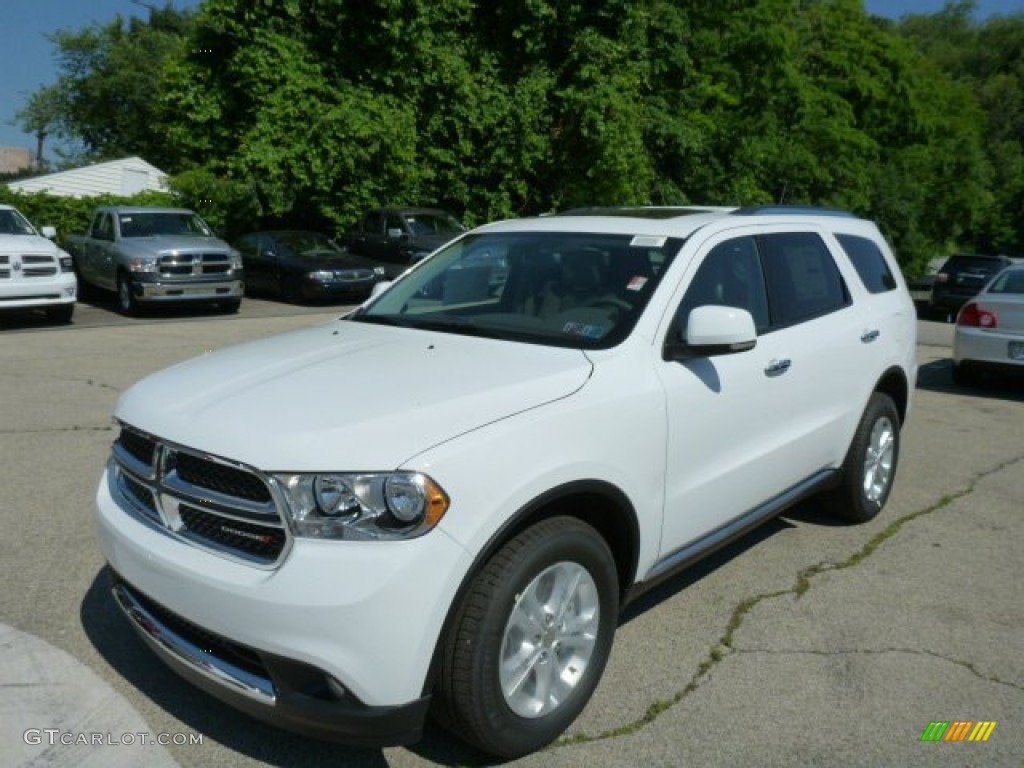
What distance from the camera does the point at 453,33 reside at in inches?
959

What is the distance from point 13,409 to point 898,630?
695 cm

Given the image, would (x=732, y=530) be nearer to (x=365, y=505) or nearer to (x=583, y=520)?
(x=583, y=520)

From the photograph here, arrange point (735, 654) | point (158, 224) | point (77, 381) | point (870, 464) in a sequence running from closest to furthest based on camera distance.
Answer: point (735, 654), point (870, 464), point (77, 381), point (158, 224)

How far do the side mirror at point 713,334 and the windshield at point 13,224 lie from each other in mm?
13581

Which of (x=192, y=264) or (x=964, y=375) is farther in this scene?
(x=192, y=264)

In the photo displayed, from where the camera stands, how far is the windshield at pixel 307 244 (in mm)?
19016

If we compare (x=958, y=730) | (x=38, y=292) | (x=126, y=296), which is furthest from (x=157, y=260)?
(x=958, y=730)

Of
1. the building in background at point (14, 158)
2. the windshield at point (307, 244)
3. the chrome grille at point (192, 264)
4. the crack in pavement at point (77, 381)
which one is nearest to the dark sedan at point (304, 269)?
the windshield at point (307, 244)

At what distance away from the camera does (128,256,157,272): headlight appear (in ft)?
50.6

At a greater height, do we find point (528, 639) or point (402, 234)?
point (528, 639)

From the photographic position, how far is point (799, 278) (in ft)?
15.6

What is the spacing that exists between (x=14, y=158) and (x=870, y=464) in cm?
11583

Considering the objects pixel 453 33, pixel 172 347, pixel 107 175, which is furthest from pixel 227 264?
pixel 107 175

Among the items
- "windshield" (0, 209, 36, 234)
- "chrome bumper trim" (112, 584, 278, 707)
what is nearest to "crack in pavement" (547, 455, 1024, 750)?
"chrome bumper trim" (112, 584, 278, 707)
